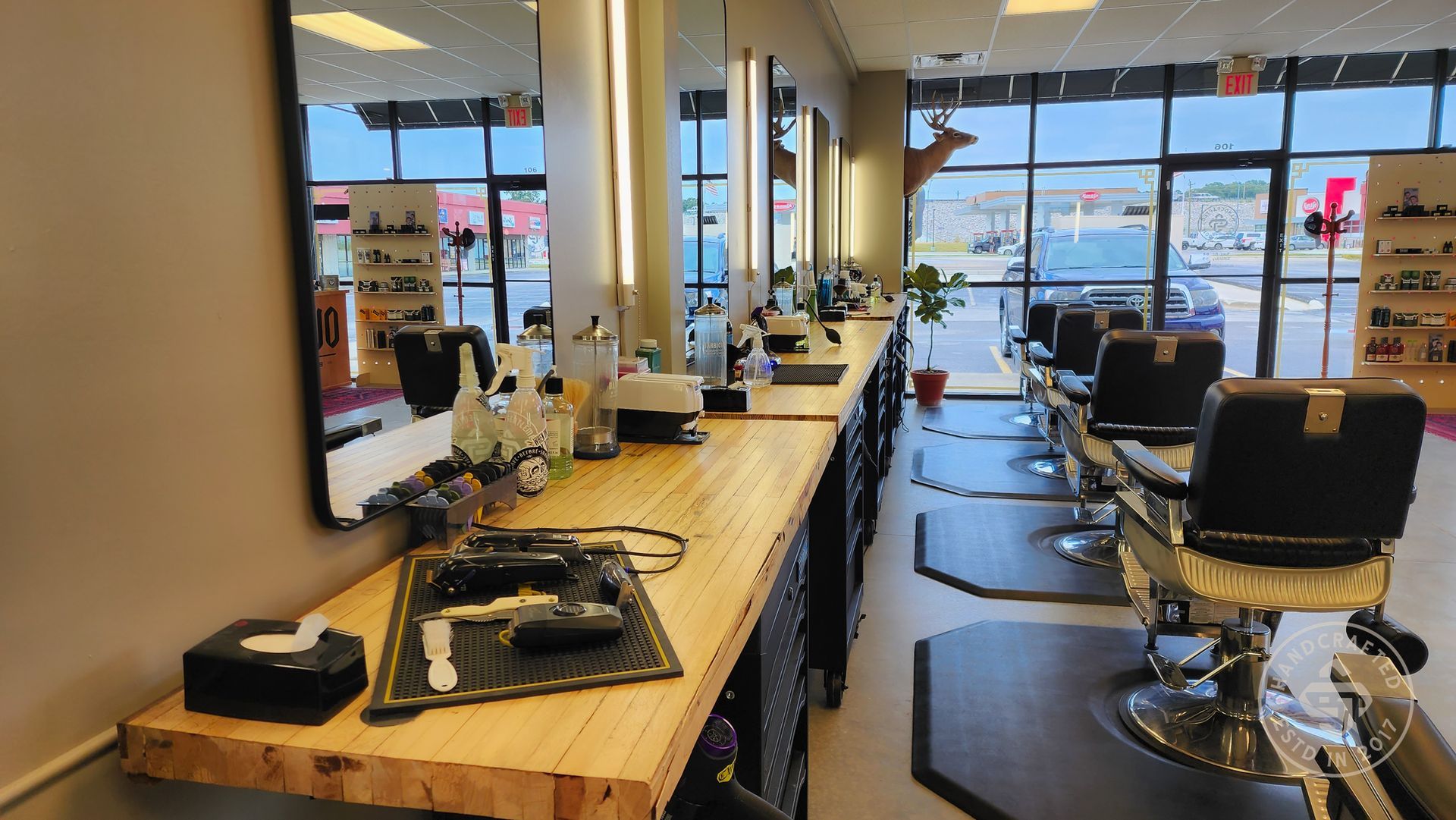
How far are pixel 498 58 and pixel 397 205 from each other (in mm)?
570

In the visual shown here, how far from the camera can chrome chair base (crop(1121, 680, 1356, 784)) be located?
2.60m

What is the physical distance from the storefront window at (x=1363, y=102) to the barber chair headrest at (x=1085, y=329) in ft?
13.7

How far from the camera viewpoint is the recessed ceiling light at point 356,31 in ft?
4.25

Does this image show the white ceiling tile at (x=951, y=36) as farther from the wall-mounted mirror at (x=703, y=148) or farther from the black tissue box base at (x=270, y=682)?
the black tissue box base at (x=270, y=682)

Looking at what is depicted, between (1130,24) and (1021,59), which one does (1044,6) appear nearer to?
(1130,24)

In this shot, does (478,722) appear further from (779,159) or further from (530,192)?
(779,159)

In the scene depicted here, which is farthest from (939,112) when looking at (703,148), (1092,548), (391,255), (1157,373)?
(391,255)

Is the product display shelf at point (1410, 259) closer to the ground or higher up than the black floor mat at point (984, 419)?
higher up

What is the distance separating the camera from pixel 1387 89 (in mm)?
8141

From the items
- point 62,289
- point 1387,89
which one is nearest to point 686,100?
point 62,289

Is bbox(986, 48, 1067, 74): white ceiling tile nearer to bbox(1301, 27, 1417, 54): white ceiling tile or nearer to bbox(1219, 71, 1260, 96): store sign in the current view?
bbox(1219, 71, 1260, 96): store sign

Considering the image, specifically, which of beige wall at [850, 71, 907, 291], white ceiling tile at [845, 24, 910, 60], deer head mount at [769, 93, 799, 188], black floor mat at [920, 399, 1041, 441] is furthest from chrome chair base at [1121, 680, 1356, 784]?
beige wall at [850, 71, 907, 291]

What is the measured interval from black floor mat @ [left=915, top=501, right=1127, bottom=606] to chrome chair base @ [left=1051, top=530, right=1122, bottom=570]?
0.04 m

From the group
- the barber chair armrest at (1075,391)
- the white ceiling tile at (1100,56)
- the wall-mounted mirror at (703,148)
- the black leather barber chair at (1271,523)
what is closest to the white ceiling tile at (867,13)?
the white ceiling tile at (1100,56)
